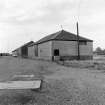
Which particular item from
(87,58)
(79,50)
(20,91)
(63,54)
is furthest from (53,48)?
(20,91)

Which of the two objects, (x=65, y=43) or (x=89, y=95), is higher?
(x=65, y=43)

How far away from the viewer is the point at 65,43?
29.9 meters

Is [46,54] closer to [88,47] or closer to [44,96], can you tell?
[88,47]

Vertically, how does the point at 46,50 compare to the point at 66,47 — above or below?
below

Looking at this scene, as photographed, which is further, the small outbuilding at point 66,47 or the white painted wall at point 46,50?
the white painted wall at point 46,50

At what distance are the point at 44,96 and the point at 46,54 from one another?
87.8 ft

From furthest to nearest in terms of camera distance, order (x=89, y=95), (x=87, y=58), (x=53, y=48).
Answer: (x=87, y=58) < (x=53, y=48) < (x=89, y=95)

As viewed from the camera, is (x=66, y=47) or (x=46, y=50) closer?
(x=66, y=47)

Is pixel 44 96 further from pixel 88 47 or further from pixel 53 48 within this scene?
pixel 88 47

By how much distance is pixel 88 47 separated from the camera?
31688 millimetres

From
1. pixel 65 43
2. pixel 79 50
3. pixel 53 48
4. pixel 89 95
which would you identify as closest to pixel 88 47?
pixel 79 50

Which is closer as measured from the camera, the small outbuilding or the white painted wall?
the small outbuilding

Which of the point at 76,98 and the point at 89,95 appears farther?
the point at 89,95

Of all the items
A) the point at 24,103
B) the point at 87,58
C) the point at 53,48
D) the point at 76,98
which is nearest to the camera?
the point at 24,103
